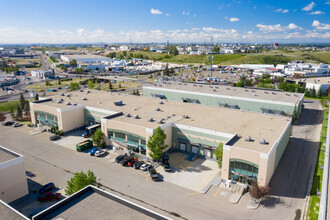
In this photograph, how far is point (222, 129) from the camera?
36406 mm

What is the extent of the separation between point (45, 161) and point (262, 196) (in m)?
30.2

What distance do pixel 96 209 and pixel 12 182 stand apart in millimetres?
14348

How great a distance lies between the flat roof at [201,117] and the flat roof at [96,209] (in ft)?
57.5

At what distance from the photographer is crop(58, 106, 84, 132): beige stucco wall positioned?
45562 mm

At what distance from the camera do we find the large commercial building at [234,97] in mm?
50438

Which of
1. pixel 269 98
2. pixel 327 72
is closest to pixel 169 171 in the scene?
pixel 269 98

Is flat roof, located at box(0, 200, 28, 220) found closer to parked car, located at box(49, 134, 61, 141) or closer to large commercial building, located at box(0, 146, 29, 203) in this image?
large commercial building, located at box(0, 146, 29, 203)

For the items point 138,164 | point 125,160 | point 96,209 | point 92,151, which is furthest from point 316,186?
point 92,151

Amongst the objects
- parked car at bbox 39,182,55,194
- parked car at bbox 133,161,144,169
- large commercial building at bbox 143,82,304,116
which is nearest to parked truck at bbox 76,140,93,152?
parked car at bbox 39,182,55,194

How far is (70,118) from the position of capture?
46.9 metres

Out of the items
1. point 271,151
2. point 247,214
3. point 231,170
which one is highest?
point 271,151

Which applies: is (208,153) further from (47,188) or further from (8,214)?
(8,214)

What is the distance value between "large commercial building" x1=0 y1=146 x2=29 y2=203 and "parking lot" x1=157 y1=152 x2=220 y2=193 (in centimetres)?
1651

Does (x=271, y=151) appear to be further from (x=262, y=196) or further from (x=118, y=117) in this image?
(x=118, y=117)
